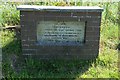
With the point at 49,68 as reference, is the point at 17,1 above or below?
above

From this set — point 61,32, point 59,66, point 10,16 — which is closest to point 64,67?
point 59,66

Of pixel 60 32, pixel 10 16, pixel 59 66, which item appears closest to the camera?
pixel 59 66

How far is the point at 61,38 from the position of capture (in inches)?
234

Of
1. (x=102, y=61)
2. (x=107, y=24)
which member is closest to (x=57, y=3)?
(x=107, y=24)

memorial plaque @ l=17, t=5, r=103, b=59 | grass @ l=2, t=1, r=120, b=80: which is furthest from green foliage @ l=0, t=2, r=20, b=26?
memorial plaque @ l=17, t=5, r=103, b=59

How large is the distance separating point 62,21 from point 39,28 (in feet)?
1.19

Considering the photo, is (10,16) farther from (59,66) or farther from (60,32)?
(59,66)

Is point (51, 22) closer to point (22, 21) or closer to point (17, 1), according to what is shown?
point (22, 21)

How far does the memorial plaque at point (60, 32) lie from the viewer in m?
5.84

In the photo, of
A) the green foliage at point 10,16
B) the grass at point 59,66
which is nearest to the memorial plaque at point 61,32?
the grass at point 59,66

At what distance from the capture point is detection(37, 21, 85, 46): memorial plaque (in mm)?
5840

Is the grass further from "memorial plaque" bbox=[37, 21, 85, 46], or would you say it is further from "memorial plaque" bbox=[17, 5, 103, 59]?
"memorial plaque" bbox=[37, 21, 85, 46]

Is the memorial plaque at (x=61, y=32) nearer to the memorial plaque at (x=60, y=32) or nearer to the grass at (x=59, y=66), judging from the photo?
the memorial plaque at (x=60, y=32)

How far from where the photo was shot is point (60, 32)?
5910 millimetres
